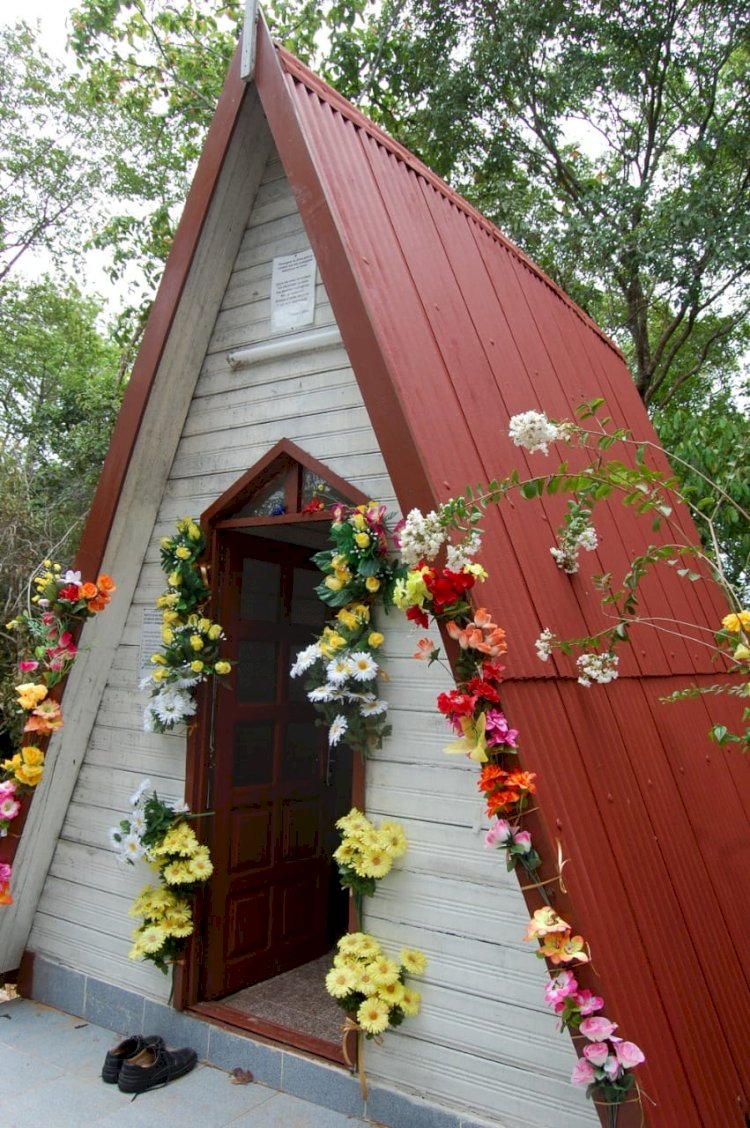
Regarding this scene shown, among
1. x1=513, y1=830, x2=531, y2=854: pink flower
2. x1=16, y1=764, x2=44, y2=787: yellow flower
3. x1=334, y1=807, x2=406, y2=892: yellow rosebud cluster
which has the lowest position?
x1=513, y1=830, x2=531, y2=854: pink flower

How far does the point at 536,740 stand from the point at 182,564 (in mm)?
2057

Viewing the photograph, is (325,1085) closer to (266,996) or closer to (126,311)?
(266,996)

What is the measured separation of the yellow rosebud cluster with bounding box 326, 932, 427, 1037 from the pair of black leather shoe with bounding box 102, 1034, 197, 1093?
0.99 m

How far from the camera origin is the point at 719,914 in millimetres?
3105

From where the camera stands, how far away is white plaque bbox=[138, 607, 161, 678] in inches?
162

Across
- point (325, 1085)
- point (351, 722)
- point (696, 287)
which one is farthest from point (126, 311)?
point (325, 1085)

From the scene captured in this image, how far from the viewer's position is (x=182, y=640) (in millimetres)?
3820

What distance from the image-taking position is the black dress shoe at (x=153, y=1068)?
11.3ft

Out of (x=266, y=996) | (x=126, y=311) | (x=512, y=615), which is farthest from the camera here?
(x=126, y=311)

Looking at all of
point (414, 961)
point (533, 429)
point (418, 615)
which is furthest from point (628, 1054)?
point (533, 429)

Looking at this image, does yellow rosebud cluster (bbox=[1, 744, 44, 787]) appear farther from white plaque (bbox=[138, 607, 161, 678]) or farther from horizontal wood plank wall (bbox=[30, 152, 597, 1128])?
white plaque (bbox=[138, 607, 161, 678])

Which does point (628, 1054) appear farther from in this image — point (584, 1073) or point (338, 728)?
point (338, 728)

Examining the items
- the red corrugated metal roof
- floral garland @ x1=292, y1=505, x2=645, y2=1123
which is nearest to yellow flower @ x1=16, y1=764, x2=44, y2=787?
the red corrugated metal roof

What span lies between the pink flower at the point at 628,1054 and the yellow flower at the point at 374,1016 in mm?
1161
